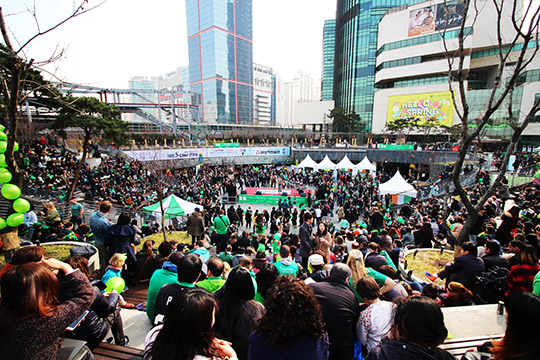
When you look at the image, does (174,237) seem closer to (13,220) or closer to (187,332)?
(13,220)

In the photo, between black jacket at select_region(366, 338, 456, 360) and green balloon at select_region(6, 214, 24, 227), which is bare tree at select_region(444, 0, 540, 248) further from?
green balloon at select_region(6, 214, 24, 227)

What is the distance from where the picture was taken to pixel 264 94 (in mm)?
114938

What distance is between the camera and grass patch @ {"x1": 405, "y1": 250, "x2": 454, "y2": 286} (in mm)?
5785

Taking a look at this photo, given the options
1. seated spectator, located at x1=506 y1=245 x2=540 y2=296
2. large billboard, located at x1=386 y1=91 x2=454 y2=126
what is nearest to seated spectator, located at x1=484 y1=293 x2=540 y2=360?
seated spectator, located at x1=506 y1=245 x2=540 y2=296

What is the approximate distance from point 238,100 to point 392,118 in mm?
59214

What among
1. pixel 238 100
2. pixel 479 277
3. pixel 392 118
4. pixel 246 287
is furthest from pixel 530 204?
pixel 238 100

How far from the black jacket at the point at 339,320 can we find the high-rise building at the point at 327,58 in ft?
266

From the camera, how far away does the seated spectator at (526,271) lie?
312cm

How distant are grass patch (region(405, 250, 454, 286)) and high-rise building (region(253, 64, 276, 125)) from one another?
107389 mm

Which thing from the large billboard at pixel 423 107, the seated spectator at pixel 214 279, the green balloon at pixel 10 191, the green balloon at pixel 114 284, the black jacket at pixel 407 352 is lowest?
the green balloon at pixel 114 284

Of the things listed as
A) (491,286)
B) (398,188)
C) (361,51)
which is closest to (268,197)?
(398,188)

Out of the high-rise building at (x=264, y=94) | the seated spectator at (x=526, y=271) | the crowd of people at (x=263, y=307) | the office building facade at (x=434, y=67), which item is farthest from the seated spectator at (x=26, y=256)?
the high-rise building at (x=264, y=94)

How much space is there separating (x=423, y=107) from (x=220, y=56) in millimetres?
66602

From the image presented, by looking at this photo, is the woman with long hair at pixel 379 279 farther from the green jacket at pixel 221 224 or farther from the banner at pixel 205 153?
the banner at pixel 205 153
